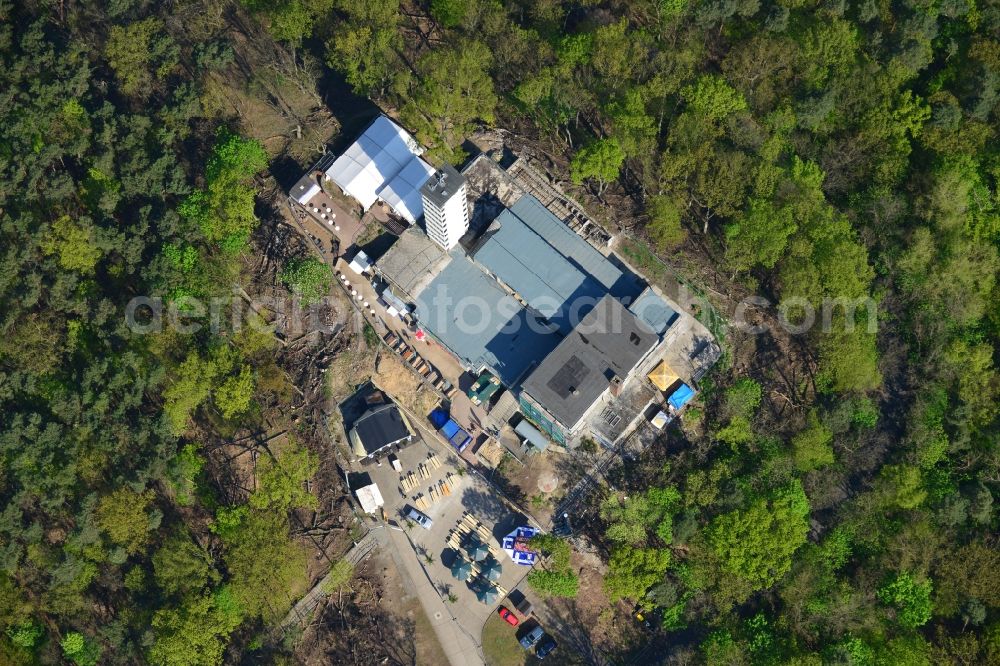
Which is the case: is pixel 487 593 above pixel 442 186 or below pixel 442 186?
below

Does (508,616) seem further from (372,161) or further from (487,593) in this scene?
(372,161)

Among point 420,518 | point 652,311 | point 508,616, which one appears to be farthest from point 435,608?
point 652,311

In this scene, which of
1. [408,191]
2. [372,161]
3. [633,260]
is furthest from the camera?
[633,260]

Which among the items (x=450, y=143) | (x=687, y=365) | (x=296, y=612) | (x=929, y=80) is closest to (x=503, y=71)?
(x=450, y=143)

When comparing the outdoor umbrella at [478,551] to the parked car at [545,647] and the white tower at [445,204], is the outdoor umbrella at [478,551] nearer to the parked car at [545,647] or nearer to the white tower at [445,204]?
the parked car at [545,647]

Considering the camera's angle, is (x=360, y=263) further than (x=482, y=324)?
Yes

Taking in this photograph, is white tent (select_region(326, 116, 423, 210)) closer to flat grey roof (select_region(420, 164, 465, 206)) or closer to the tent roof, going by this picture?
flat grey roof (select_region(420, 164, 465, 206))

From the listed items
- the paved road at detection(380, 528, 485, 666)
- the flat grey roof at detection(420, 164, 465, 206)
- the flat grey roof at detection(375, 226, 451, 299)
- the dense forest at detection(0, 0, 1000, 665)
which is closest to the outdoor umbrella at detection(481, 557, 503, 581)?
the paved road at detection(380, 528, 485, 666)

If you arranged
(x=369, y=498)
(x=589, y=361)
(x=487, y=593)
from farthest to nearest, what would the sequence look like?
(x=369, y=498), (x=487, y=593), (x=589, y=361)
